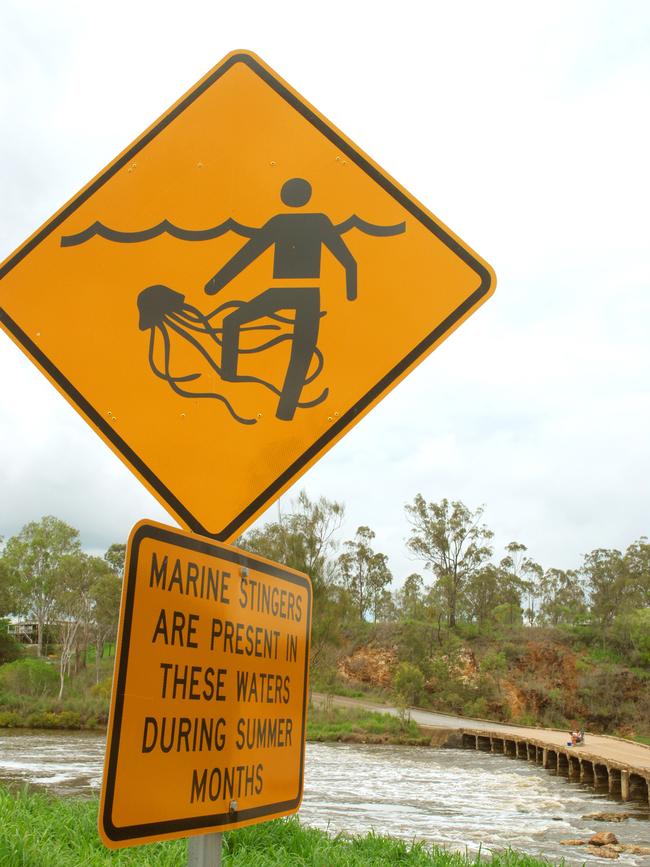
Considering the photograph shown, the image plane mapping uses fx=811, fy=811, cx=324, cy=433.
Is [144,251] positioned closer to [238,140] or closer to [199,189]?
[199,189]

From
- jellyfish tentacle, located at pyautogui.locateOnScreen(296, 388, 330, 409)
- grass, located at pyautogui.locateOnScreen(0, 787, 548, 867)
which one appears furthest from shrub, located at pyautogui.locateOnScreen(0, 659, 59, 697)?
jellyfish tentacle, located at pyautogui.locateOnScreen(296, 388, 330, 409)

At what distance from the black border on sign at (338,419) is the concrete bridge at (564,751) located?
20.8 metres

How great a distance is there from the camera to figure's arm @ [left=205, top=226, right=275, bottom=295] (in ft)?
5.69

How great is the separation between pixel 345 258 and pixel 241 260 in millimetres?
227

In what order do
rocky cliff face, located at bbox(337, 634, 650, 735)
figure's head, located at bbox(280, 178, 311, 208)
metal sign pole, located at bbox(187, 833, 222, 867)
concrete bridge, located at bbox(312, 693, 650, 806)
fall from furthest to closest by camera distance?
rocky cliff face, located at bbox(337, 634, 650, 735), concrete bridge, located at bbox(312, 693, 650, 806), figure's head, located at bbox(280, 178, 311, 208), metal sign pole, located at bbox(187, 833, 222, 867)

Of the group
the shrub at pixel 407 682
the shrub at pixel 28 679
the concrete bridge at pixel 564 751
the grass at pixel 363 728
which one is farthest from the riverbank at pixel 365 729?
the shrub at pixel 28 679

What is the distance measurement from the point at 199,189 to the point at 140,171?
15cm

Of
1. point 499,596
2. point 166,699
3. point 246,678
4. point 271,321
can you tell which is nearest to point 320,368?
point 271,321

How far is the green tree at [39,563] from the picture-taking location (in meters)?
49.3

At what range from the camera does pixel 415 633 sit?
47.9m

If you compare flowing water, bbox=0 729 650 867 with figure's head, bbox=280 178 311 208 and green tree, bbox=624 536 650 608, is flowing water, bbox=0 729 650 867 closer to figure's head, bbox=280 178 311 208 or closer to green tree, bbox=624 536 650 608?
figure's head, bbox=280 178 311 208

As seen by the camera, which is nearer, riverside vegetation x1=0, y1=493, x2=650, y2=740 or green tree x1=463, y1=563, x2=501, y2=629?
riverside vegetation x1=0, y1=493, x2=650, y2=740

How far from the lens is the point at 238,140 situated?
1936 mm

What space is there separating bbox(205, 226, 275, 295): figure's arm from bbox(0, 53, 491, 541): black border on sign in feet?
0.97
